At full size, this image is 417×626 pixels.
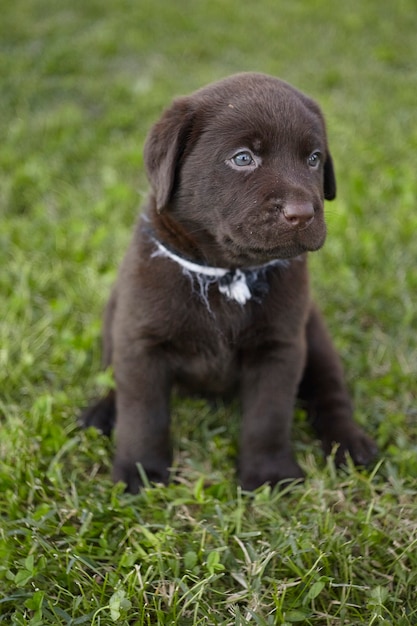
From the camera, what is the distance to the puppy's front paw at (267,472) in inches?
107

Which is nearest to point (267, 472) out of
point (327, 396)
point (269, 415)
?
point (269, 415)

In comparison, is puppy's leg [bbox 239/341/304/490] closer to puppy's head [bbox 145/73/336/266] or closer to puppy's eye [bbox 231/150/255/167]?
puppy's head [bbox 145/73/336/266]

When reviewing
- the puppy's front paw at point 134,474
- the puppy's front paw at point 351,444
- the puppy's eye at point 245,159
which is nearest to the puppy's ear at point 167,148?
the puppy's eye at point 245,159

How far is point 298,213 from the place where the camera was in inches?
84.4

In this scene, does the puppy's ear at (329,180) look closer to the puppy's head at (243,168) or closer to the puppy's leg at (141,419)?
the puppy's head at (243,168)

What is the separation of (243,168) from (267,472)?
1.19 m

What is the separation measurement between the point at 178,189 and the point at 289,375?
81 centimetres

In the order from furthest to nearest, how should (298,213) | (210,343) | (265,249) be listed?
(210,343) → (265,249) → (298,213)

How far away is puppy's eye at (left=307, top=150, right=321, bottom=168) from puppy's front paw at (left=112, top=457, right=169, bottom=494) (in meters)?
1.28

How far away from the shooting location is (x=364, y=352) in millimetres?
3484

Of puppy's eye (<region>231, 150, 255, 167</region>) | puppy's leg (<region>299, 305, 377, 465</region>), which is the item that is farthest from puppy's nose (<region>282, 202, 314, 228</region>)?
puppy's leg (<region>299, 305, 377, 465</region>)

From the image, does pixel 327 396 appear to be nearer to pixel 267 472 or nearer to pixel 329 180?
pixel 267 472

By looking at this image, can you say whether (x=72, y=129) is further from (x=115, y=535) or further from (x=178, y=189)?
(x=115, y=535)

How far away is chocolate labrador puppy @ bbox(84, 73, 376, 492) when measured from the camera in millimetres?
2270
